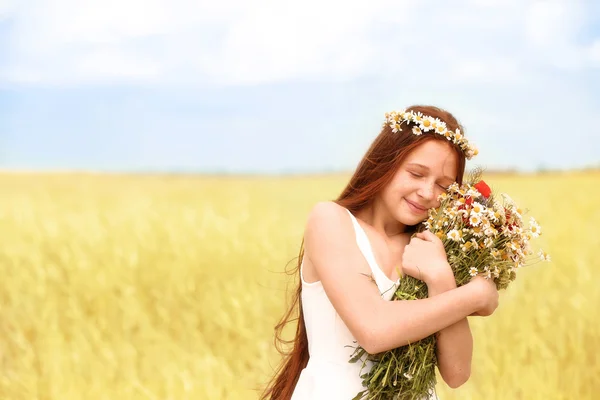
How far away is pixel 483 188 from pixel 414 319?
60 cm

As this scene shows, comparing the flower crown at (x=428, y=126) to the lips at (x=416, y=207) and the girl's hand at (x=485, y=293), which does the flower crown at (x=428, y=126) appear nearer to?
the lips at (x=416, y=207)

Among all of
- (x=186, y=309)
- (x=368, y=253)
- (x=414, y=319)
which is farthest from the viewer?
(x=186, y=309)

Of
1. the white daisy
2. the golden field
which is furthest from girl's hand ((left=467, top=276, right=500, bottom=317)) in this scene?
the golden field

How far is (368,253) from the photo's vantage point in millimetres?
2508

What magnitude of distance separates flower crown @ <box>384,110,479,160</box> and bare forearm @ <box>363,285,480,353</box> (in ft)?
1.90

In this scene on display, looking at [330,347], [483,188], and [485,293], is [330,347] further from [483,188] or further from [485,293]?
[483,188]

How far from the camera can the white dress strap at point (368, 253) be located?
8.11 feet

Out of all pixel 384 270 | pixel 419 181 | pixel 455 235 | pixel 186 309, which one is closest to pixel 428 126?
pixel 419 181

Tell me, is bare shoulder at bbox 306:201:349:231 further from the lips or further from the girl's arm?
the lips

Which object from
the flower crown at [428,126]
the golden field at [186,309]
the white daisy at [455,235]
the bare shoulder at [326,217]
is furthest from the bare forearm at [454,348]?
the golden field at [186,309]

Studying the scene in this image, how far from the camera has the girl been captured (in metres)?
2.29

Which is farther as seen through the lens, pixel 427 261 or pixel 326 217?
pixel 326 217

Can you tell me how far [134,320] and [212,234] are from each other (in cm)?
155

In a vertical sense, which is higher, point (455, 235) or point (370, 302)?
point (455, 235)
